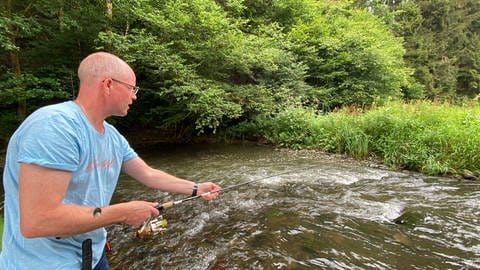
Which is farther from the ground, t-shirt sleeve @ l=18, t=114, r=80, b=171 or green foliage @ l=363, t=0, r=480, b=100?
green foliage @ l=363, t=0, r=480, b=100

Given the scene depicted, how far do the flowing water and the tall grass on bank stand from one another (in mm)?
725

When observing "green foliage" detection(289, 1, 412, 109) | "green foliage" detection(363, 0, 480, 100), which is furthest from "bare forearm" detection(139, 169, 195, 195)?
"green foliage" detection(363, 0, 480, 100)

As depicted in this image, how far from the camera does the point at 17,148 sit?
1.42 metres

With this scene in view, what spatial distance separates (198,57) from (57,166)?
10462mm

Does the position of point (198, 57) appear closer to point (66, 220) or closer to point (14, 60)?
point (14, 60)

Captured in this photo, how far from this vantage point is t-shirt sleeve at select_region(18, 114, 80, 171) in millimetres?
1343

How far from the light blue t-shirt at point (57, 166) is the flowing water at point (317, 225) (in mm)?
2588

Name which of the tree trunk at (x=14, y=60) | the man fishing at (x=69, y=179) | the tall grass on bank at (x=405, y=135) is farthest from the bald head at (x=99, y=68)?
the tree trunk at (x=14, y=60)

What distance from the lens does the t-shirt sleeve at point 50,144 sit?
1343 millimetres

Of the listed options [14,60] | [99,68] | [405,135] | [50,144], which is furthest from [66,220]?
[14,60]

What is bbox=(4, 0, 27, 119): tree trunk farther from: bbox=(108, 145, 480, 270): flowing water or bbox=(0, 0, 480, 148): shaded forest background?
bbox=(108, 145, 480, 270): flowing water

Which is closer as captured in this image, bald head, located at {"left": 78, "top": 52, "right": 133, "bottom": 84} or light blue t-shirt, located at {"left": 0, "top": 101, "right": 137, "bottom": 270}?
light blue t-shirt, located at {"left": 0, "top": 101, "right": 137, "bottom": 270}

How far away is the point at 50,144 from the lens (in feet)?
4.50

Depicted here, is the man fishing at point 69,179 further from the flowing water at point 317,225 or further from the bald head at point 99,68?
the flowing water at point 317,225
